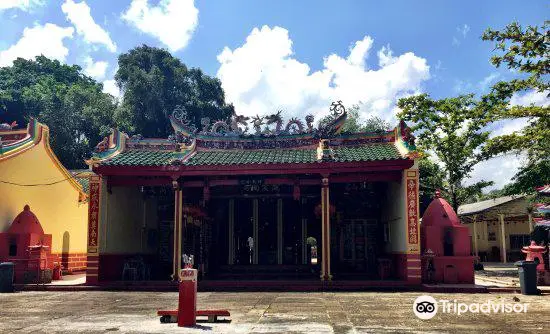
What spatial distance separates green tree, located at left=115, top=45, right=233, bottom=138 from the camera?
144 ft

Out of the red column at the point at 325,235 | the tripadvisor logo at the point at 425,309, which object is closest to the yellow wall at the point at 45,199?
the red column at the point at 325,235

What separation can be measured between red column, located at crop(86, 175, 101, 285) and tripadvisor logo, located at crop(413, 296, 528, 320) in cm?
1106

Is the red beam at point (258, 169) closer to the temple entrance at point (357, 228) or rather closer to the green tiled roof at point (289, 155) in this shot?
the green tiled roof at point (289, 155)

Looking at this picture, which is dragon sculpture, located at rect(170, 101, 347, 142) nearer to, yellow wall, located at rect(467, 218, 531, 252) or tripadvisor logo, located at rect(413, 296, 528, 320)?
tripadvisor logo, located at rect(413, 296, 528, 320)

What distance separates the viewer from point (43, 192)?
22641 millimetres

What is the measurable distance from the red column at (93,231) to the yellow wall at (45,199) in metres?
4.41

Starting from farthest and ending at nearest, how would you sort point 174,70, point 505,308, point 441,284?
point 174,70 → point 441,284 → point 505,308

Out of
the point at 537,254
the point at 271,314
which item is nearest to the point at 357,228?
the point at 537,254

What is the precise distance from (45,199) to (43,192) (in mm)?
318

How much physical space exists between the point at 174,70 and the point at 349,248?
30.9 m

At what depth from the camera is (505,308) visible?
11789 millimetres

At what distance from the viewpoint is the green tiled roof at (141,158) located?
1816 centimetres

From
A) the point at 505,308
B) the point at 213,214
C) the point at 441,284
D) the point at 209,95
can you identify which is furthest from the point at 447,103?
the point at 209,95

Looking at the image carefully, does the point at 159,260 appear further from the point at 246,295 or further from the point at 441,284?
the point at 441,284
